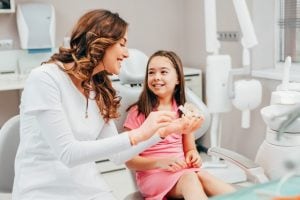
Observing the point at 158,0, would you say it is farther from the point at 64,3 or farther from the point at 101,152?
the point at 101,152

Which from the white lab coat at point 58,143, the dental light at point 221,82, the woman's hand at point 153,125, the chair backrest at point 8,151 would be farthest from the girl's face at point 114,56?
the dental light at point 221,82

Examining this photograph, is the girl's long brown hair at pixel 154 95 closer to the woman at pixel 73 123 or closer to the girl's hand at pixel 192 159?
the girl's hand at pixel 192 159

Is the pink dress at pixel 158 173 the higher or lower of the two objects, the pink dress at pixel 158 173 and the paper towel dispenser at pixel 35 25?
the lower

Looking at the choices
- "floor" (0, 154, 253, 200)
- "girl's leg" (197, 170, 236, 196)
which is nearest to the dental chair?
"girl's leg" (197, 170, 236, 196)

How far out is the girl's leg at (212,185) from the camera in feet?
5.44

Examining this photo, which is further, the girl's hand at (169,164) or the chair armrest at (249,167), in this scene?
the girl's hand at (169,164)

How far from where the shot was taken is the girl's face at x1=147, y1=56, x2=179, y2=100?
1.93 meters

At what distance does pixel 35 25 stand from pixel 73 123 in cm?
218

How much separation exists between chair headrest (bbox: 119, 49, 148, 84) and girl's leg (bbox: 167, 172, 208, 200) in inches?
22.6

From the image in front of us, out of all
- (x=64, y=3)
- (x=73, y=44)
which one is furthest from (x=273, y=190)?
(x=64, y=3)

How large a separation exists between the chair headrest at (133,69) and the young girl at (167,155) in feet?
0.52

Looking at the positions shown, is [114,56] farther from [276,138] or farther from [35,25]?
[35,25]

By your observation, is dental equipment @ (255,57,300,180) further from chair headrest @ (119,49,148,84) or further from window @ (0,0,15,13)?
window @ (0,0,15,13)

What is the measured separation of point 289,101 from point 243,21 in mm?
908
